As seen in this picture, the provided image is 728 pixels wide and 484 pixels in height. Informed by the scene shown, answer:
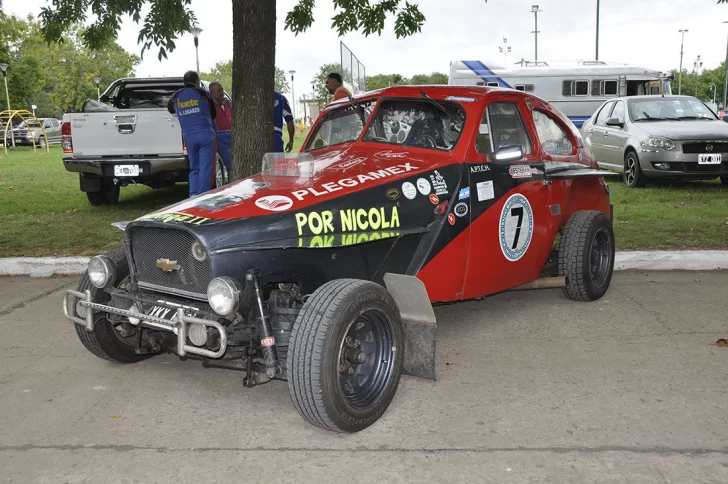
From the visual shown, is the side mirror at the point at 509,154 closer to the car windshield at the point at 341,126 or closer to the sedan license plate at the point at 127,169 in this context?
the car windshield at the point at 341,126

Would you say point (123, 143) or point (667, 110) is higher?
point (667, 110)

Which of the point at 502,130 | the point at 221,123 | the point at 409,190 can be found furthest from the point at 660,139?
the point at 409,190

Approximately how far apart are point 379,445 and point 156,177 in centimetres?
830

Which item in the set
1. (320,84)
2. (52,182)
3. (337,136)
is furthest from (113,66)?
(337,136)

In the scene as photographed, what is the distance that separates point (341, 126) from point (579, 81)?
2002 cm

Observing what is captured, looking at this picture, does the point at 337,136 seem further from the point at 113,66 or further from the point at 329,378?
the point at 113,66

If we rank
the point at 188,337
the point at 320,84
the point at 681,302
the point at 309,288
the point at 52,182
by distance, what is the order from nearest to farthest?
1. the point at 188,337
2. the point at 309,288
3. the point at 681,302
4. the point at 52,182
5. the point at 320,84

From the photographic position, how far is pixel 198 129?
9.33 m

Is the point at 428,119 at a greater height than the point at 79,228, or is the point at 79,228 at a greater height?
the point at 428,119

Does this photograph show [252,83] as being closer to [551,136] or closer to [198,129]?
[198,129]

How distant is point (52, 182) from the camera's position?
51.9ft

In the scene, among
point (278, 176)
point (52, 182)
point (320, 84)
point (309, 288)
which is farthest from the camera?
point (320, 84)

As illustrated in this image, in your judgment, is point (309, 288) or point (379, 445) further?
point (309, 288)

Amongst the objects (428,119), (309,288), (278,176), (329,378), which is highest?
(428,119)
